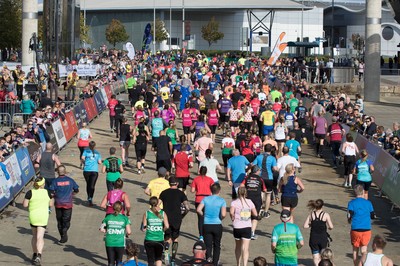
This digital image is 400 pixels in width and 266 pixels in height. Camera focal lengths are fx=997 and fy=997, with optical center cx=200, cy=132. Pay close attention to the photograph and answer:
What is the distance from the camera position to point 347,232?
61.7ft

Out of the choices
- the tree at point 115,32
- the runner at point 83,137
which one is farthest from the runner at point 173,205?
the tree at point 115,32

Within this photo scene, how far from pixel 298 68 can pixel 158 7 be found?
4728cm

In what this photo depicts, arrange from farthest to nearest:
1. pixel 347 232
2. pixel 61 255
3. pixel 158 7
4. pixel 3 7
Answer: pixel 158 7, pixel 3 7, pixel 347 232, pixel 61 255

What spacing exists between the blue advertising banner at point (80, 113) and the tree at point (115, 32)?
6873 centimetres

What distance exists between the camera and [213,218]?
15.3 m

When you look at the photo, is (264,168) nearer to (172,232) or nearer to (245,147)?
(245,147)

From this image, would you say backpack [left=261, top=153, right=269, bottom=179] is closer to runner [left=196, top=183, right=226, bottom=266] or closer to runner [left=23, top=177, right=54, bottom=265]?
runner [left=196, top=183, right=226, bottom=266]

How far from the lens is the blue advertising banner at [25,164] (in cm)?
2179

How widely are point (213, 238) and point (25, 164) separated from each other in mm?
8110

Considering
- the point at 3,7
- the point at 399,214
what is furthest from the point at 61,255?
the point at 3,7

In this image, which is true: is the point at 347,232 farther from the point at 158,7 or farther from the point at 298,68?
the point at 158,7

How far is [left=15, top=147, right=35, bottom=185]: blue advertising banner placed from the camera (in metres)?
21.8

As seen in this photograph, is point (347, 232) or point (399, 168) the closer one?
point (347, 232)

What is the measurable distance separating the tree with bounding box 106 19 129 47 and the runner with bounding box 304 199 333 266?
88578 mm
